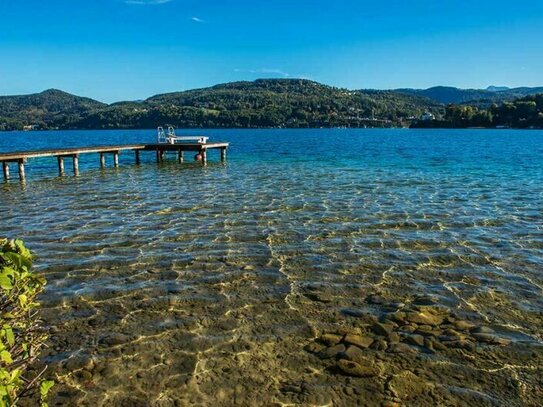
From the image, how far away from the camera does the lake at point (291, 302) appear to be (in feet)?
19.8

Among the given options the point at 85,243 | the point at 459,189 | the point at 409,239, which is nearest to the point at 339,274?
the point at 409,239

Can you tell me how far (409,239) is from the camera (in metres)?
13.0

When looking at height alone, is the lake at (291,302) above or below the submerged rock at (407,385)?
above

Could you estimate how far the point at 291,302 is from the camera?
8.67 metres

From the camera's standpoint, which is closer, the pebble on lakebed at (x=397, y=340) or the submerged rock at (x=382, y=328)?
the pebble on lakebed at (x=397, y=340)

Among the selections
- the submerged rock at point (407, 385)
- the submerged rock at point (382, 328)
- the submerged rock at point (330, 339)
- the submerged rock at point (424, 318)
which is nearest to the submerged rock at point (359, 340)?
the submerged rock at point (330, 339)

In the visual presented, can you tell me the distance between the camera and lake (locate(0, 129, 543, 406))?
6023mm

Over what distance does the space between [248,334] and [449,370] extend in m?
3.14

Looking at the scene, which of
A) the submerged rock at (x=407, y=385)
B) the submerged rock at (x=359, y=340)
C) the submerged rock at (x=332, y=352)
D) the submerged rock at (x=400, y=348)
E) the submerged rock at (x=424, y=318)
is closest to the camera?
the submerged rock at (x=407, y=385)

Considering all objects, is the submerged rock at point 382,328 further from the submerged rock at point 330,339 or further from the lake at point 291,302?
the submerged rock at point 330,339

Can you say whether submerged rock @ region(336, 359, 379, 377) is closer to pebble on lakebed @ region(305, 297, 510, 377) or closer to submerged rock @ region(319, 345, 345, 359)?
pebble on lakebed @ region(305, 297, 510, 377)

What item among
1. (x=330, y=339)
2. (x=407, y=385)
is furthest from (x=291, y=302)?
(x=407, y=385)

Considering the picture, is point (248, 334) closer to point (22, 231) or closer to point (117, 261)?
point (117, 261)

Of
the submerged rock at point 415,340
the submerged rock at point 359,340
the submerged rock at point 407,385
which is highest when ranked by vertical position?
the submerged rock at point 359,340
